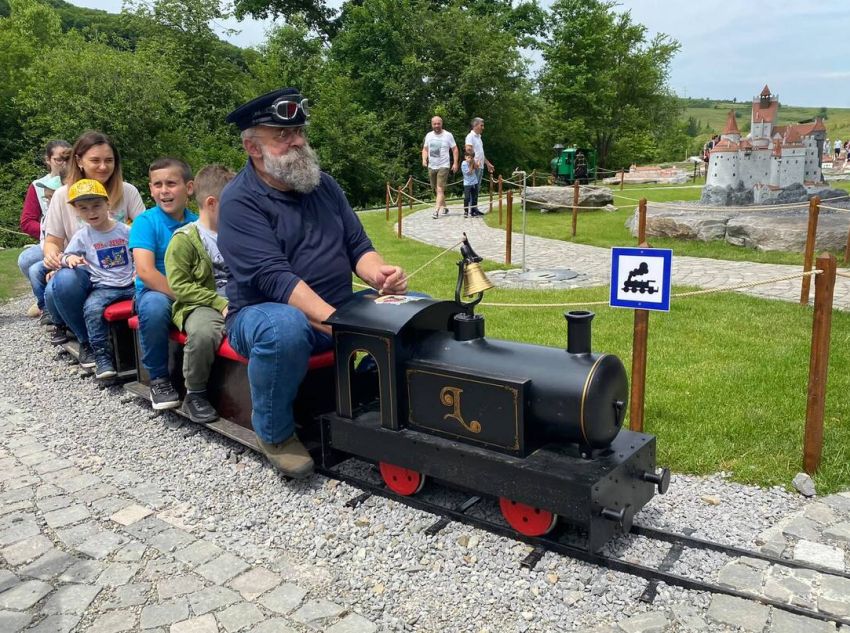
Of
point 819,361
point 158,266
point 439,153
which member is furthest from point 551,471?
point 439,153

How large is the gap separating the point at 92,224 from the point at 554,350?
14.3ft

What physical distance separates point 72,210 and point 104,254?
→ 98 centimetres

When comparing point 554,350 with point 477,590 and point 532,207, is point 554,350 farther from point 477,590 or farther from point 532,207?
point 532,207

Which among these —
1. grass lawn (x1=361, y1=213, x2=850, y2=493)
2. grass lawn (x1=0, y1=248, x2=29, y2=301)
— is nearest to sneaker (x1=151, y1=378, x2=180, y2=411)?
grass lawn (x1=361, y1=213, x2=850, y2=493)

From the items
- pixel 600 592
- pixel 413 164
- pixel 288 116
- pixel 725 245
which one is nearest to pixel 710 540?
pixel 600 592

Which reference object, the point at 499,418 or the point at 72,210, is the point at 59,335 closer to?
the point at 72,210

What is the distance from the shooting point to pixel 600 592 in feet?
9.39

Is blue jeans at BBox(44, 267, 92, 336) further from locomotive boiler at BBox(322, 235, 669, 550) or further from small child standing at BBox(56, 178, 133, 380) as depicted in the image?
locomotive boiler at BBox(322, 235, 669, 550)

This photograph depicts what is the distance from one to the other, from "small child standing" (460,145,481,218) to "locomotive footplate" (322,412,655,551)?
12.7 meters

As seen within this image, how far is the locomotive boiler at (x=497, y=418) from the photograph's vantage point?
2945mm

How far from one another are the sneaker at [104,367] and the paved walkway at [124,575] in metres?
1.68

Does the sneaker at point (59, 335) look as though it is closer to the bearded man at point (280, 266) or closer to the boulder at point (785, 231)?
the bearded man at point (280, 266)

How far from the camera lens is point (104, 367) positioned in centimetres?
575

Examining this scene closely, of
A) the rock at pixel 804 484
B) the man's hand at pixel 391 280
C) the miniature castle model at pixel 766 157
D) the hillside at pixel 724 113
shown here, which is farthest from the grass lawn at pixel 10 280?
the hillside at pixel 724 113
